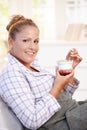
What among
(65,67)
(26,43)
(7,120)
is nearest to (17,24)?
(26,43)

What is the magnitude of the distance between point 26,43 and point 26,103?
1.07 ft

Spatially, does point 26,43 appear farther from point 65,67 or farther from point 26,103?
point 26,103

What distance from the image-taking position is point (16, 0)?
4238mm

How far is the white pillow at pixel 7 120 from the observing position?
1.54m

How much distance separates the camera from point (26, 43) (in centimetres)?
172

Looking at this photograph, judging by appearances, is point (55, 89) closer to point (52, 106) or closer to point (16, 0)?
point (52, 106)

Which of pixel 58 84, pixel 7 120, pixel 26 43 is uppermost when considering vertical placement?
pixel 26 43

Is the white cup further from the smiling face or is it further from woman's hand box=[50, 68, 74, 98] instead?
the smiling face

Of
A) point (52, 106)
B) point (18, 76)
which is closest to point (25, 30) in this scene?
point (18, 76)

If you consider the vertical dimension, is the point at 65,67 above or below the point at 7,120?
above

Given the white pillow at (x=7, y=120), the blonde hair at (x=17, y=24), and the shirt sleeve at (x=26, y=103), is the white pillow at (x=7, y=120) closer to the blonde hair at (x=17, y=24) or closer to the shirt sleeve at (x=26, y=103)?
the shirt sleeve at (x=26, y=103)

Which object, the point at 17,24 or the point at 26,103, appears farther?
the point at 17,24

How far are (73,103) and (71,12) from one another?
2.68 m

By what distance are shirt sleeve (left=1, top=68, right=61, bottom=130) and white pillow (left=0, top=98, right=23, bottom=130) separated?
0.03 meters
